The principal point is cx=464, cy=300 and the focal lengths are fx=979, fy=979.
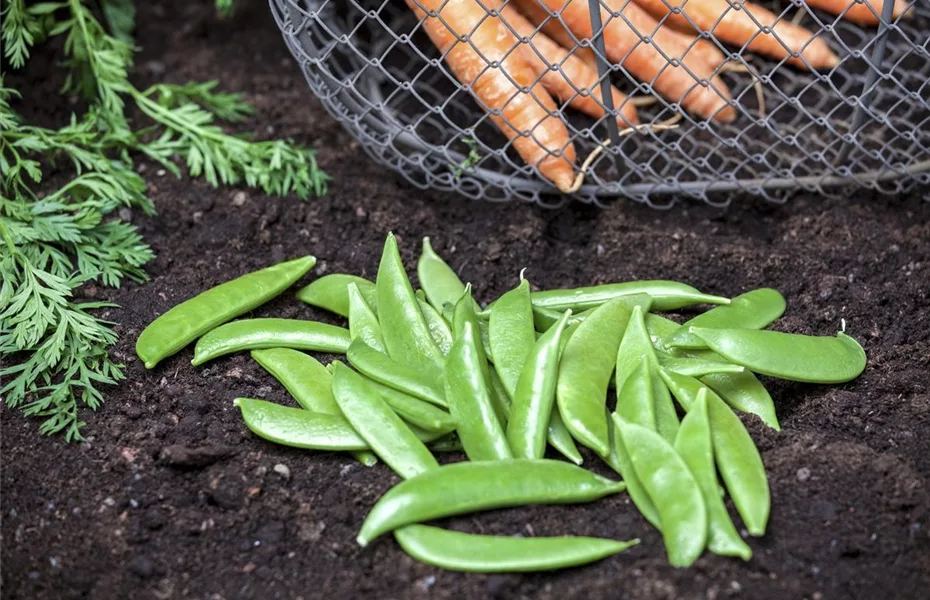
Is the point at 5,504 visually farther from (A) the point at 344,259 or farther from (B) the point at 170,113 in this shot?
(B) the point at 170,113

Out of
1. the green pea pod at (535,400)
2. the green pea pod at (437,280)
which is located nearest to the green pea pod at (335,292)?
the green pea pod at (437,280)

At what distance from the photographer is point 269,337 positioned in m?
1.80

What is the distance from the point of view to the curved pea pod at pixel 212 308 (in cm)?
177

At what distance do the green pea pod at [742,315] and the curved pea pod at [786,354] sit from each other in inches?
1.8

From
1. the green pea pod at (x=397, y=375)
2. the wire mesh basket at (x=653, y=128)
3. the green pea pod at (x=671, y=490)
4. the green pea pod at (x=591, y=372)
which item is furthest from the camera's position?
the wire mesh basket at (x=653, y=128)

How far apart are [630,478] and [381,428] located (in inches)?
15.7

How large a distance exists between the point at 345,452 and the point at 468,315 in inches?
12.5

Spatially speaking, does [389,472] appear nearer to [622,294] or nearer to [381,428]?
[381,428]

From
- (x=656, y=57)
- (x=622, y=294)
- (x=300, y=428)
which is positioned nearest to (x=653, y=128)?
(x=656, y=57)

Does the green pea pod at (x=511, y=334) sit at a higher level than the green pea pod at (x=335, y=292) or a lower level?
higher

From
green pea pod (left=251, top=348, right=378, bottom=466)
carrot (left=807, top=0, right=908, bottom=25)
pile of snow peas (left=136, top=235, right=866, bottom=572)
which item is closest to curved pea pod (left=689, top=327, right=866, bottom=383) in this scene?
pile of snow peas (left=136, top=235, right=866, bottom=572)

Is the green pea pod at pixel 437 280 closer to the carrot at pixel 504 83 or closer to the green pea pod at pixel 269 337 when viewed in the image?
the green pea pod at pixel 269 337

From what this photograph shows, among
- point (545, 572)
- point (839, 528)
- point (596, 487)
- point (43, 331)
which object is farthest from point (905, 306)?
point (43, 331)

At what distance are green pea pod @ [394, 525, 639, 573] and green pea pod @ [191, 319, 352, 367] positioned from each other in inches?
19.4
